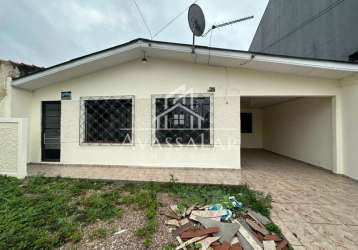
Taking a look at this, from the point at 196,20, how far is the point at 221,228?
187 inches

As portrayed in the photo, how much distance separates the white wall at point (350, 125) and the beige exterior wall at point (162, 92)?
349mm

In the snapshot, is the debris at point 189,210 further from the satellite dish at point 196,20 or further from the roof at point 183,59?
the satellite dish at point 196,20

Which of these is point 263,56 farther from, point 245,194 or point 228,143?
point 245,194

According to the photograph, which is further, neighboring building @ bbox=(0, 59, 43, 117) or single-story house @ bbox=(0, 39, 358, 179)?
neighboring building @ bbox=(0, 59, 43, 117)

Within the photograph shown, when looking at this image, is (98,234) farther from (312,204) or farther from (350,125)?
(350,125)

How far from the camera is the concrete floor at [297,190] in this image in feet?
7.66

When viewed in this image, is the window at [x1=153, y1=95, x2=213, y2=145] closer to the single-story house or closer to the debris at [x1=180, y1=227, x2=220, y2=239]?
the single-story house

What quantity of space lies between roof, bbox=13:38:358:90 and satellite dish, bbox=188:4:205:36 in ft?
1.35

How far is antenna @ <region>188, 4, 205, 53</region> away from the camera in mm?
4727

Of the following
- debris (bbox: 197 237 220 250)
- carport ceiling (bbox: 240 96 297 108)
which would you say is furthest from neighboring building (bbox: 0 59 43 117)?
carport ceiling (bbox: 240 96 297 108)

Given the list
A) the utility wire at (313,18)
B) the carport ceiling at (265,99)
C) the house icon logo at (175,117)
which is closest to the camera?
the house icon logo at (175,117)

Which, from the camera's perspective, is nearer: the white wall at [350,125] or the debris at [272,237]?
the debris at [272,237]

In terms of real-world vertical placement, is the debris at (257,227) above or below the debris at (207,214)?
below

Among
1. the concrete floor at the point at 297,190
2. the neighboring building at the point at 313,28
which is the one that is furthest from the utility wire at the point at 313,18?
the concrete floor at the point at 297,190
